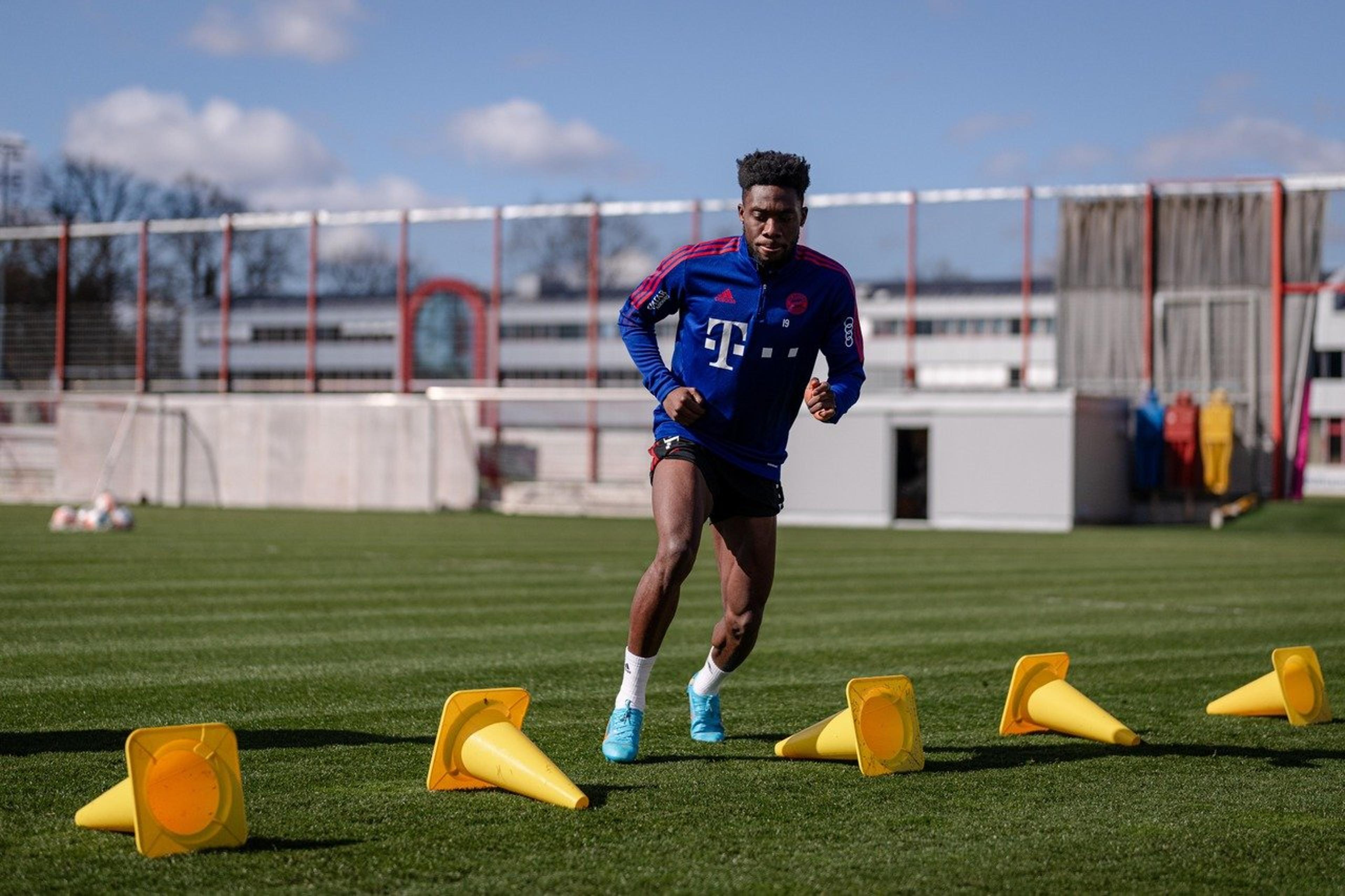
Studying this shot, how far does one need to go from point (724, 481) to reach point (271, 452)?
106ft

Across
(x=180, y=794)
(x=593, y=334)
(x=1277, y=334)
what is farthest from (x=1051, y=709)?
(x=593, y=334)

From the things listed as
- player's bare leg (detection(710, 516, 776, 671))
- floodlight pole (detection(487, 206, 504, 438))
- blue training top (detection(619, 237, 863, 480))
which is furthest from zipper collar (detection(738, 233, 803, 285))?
floodlight pole (detection(487, 206, 504, 438))

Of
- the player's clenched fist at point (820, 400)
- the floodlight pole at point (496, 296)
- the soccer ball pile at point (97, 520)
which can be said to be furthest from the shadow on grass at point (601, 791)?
the floodlight pole at point (496, 296)

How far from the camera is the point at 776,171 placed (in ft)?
17.6

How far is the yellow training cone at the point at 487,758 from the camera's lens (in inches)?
178

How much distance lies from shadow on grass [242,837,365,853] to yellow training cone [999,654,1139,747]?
2.82m

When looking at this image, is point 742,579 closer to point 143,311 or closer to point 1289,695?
point 1289,695

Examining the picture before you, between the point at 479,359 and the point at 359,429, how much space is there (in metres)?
3.35

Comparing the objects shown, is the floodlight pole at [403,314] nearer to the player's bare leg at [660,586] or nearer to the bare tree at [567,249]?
the bare tree at [567,249]

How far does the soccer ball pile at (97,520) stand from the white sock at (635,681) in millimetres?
17192

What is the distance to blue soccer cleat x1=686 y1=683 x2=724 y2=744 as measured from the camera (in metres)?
5.73

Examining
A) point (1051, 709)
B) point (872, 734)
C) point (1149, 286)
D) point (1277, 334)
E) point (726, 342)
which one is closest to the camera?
point (872, 734)

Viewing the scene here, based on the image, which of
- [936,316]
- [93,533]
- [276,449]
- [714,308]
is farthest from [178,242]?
[714,308]

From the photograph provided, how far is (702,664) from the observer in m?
8.33
